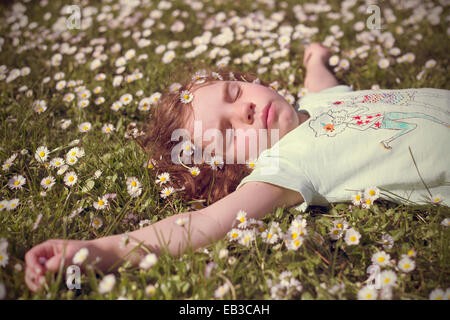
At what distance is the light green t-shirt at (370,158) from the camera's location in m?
1.69

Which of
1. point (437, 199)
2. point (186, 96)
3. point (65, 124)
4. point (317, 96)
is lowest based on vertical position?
point (437, 199)

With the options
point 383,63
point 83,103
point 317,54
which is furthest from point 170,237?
point 383,63

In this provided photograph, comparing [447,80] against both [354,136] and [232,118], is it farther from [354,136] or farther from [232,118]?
[232,118]

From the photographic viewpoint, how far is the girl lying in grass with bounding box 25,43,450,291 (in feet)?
4.97

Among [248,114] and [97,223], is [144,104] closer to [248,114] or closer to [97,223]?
[248,114]

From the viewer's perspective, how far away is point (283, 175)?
5.55ft

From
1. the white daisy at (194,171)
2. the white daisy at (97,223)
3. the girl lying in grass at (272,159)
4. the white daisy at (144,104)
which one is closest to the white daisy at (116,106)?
the white daisy at (144,104)

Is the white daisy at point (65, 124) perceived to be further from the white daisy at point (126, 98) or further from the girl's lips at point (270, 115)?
the girl's lips at point (270, 115)

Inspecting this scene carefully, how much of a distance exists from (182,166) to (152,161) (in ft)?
0.53

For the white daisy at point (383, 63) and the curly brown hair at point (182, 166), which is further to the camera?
the white daisy at point (383, 63)

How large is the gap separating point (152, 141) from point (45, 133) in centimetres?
68

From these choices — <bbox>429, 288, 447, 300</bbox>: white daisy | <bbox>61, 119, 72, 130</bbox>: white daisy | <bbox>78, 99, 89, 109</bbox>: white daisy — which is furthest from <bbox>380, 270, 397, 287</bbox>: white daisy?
<bbox>78, 99, 89, 109</bbox>: white daisy

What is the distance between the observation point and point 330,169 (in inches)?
68.4

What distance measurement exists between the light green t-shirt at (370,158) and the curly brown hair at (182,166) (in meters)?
0.17
